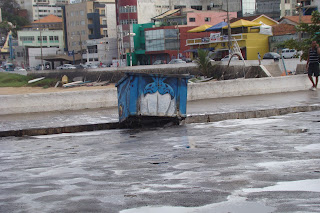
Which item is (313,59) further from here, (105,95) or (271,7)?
(271,7)

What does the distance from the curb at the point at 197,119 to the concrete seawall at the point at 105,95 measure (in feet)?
16.6

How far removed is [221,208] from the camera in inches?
188

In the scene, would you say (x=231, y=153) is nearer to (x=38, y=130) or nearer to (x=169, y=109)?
(x=169, y=109)

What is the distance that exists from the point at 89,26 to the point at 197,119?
349 feet

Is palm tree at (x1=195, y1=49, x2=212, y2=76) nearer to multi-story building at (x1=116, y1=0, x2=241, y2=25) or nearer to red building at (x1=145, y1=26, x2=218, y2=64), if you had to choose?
red building at (x1=145, y1=26, x2=218, y2=64)

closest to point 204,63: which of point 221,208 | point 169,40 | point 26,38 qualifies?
point 221,208

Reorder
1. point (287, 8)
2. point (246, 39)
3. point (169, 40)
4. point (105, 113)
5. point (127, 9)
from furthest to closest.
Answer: point (287, 8) < point (127, 9) < point (169, 40) < point (246, 39) < point (105, 113)

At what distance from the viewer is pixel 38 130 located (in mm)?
12547

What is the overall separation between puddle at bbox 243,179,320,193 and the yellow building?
60.3 metres

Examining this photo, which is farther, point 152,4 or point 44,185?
point 152,4

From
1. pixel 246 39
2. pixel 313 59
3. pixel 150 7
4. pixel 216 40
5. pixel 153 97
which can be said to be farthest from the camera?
pixel 150 7

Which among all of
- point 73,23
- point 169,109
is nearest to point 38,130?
point 169,109

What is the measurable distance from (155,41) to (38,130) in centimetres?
7501

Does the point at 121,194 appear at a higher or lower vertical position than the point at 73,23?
lower
